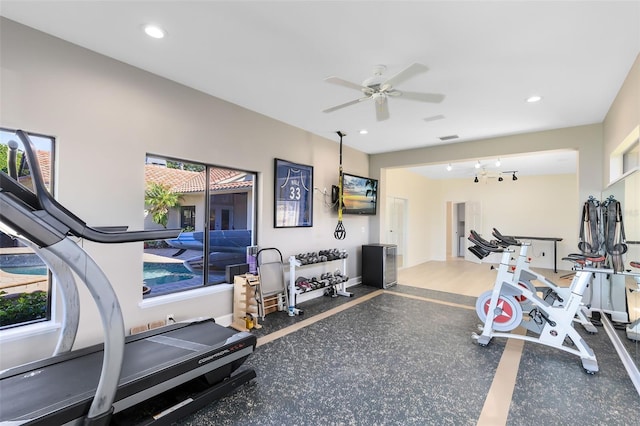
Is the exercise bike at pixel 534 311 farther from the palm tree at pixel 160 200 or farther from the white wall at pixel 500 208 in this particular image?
the white wall at pixel 500 208

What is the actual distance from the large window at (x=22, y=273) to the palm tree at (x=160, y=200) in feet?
2.92

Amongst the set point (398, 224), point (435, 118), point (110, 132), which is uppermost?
point (435, 118)

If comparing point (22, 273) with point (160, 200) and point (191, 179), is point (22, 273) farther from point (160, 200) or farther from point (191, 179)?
point (191, 179)

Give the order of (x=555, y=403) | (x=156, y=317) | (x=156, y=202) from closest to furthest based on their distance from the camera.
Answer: (x=555, y=403)
(x=156, y=317)
(x=156, y=202)

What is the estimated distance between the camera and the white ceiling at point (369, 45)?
2176mm

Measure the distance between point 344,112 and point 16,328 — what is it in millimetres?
4201

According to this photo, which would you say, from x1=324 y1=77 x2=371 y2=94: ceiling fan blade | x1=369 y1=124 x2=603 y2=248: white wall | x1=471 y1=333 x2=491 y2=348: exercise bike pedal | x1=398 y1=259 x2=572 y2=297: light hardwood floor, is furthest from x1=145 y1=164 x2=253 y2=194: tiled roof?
x1=398 y1=259 x2=572 y2=297: light hardwood floor

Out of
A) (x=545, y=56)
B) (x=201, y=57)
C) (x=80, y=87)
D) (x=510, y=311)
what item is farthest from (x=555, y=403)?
(x=80, y=87)

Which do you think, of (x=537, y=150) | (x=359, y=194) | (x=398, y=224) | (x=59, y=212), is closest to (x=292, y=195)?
(x=359, y=194)

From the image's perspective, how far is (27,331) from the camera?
2.42 m

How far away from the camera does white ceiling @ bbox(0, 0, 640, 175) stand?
218 cm

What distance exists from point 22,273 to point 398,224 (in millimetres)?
7759

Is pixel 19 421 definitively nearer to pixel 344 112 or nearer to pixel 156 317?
pixel 156 317

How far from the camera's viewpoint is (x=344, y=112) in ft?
14.0
